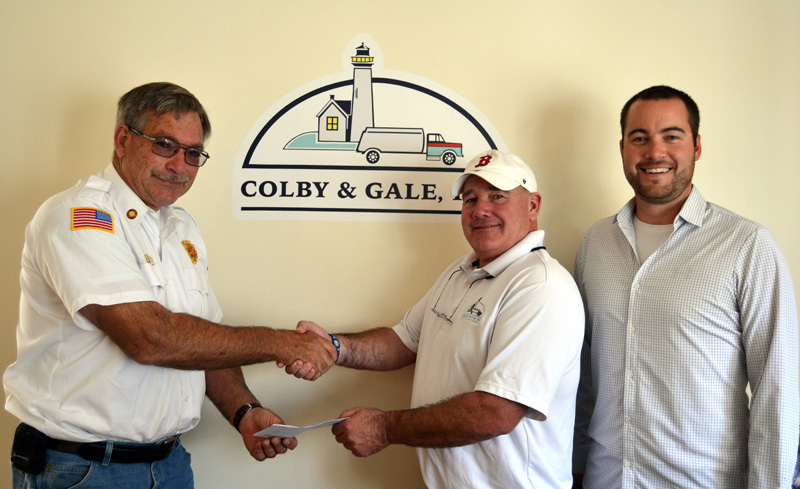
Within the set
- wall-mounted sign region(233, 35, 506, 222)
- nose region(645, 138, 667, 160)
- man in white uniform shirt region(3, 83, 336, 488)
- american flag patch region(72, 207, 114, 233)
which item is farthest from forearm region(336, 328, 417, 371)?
nose region(645, 138, 667, 160)

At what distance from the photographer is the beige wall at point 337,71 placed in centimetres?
238

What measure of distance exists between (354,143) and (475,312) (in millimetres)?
951

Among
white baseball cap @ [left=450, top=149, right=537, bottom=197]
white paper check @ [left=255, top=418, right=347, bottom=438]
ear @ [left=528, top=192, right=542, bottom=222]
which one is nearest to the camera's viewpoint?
white paper check @ [left=255, top=418, right=347, bottom=438]

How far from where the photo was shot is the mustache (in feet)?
6.15

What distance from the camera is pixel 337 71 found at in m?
2.38

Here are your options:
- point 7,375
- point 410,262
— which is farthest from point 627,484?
point 7,375

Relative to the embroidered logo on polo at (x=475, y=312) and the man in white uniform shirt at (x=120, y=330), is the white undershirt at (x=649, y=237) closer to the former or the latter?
the embroidered logo on polo at (x=475, y=312)

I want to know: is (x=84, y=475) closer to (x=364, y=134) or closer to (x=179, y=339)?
(x=179, y=339)

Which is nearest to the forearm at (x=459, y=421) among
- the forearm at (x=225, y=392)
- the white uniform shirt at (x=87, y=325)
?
the forearm at (x=225, y=392)

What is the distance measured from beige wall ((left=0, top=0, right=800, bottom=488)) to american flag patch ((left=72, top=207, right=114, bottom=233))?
663 mm

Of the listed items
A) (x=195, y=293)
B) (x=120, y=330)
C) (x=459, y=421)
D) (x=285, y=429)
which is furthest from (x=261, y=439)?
(x=459, y=421)

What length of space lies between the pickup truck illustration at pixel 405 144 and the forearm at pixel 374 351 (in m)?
0.75

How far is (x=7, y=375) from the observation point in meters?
1.77

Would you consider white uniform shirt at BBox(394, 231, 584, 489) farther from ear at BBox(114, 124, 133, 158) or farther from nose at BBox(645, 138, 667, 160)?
ear at BBox(114, 124, 133, 158)
